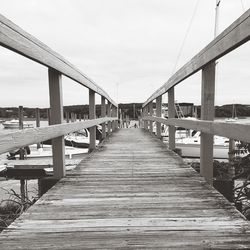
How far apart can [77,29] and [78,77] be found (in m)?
15.2

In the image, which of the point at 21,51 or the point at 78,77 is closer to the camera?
the point at 21,51

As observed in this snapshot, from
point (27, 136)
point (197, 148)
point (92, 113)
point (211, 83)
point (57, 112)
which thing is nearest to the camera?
point (27, 136)

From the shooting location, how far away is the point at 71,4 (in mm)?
11125

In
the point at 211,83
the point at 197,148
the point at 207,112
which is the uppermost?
the point at 211,83

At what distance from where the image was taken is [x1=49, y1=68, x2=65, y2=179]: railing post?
10.2 feet

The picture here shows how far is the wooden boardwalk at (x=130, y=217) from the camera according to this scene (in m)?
1.80

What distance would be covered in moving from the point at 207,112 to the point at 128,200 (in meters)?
1.17

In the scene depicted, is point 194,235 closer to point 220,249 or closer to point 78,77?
point 220,249

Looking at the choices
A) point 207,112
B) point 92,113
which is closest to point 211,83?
point 207,112

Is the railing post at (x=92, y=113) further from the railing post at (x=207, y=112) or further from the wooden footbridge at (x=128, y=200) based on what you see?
the railing post at (x=207, y=112)

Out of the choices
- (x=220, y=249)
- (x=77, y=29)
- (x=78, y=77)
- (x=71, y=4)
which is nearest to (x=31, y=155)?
(x=77, y=29)

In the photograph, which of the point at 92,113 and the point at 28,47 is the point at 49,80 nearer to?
the point at 28,47

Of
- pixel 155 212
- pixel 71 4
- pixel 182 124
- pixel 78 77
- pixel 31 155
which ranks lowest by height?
pixel 31 155

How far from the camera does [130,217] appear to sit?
2.19m
